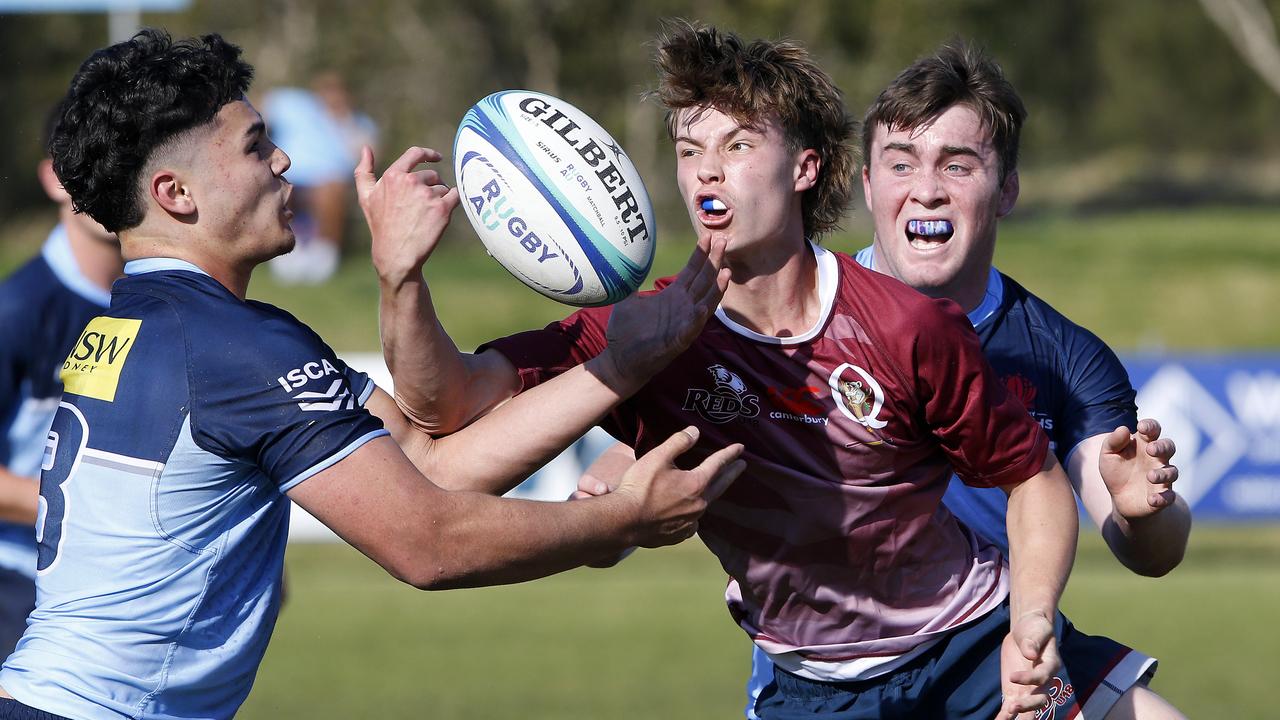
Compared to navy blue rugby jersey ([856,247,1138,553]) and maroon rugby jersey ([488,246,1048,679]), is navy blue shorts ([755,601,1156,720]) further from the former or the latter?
navy blue rugby jersey ([856,247,1138,553])

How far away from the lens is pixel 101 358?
3.59 meters

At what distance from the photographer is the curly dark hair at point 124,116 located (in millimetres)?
3684

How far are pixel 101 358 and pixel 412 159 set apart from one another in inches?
35.1

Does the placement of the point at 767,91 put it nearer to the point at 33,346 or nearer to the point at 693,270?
the point at 693,270

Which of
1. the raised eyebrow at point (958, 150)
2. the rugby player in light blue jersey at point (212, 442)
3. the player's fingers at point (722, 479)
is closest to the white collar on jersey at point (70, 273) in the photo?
the rugby player in light blue jersey at point (212, 442)

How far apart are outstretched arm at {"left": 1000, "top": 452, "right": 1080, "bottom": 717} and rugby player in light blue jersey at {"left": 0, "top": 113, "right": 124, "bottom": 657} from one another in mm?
3739

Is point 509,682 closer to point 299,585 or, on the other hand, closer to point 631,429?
point 299,585

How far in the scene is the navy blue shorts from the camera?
447 cm

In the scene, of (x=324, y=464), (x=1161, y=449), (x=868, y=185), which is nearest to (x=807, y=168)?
(x=868, y=185)

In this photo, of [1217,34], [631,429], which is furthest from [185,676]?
[1217,34]

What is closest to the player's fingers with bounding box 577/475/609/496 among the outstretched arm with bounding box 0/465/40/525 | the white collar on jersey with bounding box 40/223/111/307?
the outstretched arm with bounding box 0/465/40/525

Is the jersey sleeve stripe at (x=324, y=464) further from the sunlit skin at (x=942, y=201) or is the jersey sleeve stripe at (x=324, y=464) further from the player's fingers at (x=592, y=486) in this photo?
the sunlit skin at (x=942, y=201)

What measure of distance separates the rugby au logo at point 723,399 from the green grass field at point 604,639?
14.8 feet

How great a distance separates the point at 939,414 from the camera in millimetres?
4133
